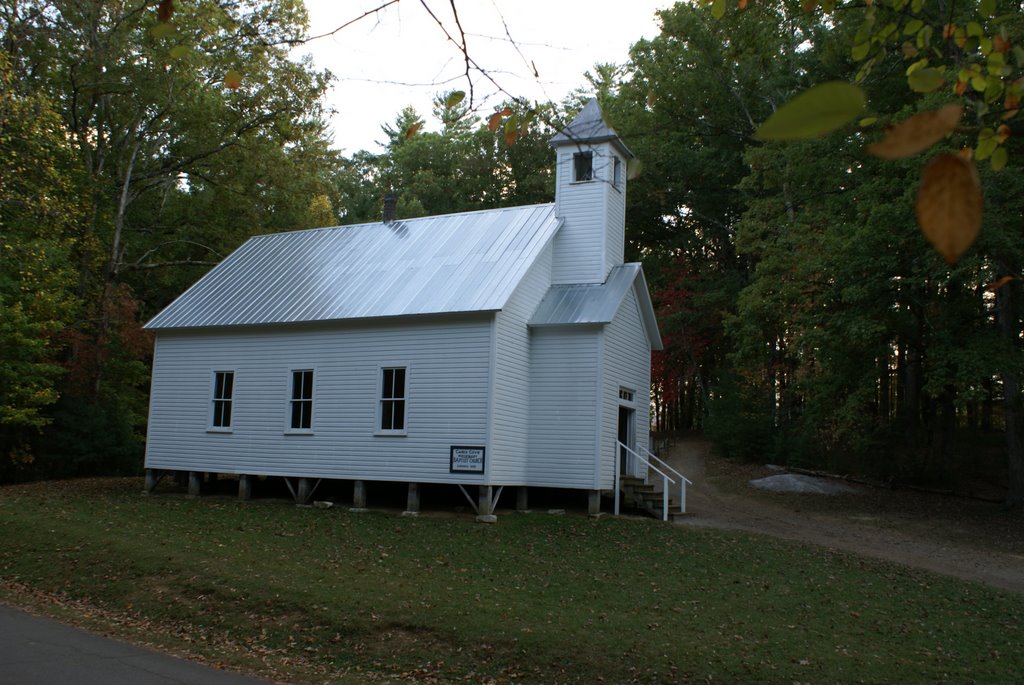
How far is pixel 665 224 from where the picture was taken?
4072cm

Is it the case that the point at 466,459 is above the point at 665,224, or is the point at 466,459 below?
below

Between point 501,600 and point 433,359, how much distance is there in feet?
27.7

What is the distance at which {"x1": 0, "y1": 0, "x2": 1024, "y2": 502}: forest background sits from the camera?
70.7 ft

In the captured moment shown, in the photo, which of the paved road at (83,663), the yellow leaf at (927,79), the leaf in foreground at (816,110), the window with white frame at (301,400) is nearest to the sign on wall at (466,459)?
the window with white frame at (301,400)

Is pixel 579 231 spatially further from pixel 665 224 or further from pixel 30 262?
pixel 665 224

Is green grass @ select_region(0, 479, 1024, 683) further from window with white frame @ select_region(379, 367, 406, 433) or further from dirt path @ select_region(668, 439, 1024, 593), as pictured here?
window with white frame @ select_region(379, 367, 406, 433)

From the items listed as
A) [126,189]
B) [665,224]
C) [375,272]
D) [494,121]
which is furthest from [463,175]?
[494,121]

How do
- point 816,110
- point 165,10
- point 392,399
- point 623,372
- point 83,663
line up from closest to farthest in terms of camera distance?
point 816,110, point 165,10, point 83,663, point 392,399, point 623,372

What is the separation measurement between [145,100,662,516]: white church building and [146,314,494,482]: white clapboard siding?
35mm

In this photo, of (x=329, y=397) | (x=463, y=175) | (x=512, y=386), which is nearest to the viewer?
(x=512, y=386)

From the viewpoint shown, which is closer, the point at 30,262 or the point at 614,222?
the point at 30,262

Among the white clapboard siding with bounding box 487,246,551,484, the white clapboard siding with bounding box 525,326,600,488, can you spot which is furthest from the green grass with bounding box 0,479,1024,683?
the white clapboard siding with bounding box 525,326,600,488

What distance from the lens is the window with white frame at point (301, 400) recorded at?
2195cm

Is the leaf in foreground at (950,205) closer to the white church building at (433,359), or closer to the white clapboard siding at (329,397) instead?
the white church building at (433,359)
